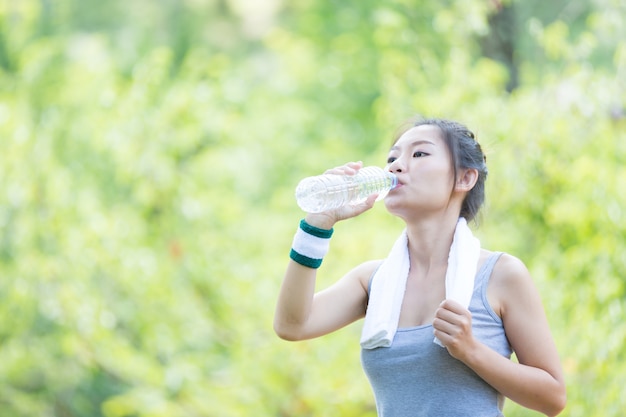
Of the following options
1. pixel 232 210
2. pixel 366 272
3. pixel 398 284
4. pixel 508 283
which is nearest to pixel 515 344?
pixel 508 283

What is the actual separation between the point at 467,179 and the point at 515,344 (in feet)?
1.03

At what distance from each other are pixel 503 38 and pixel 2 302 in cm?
307

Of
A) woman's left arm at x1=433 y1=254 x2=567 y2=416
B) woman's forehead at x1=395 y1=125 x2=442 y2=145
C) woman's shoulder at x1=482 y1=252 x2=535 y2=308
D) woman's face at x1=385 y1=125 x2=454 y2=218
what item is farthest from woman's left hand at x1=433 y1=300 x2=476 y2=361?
woman's forehead at x1=395 y1=125 x2=442 y2=145

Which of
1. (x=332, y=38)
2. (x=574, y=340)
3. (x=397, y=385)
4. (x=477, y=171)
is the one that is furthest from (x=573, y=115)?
(x=332, y=38)

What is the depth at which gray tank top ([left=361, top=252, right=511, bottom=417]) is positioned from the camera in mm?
1370

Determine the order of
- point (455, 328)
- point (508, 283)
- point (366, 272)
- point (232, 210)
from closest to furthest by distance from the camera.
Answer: point (455, 328) → point (508, 283) → point (366, 272) → point (232, 210)

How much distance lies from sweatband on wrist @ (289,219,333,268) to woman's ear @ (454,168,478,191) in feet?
0.82

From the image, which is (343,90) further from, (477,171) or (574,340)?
(477,171)

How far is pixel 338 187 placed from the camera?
1.49m

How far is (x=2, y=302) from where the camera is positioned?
4949 mm

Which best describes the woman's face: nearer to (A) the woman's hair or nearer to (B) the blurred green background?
(A) the woman's hair

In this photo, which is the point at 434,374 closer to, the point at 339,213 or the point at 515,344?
the point at 515,344

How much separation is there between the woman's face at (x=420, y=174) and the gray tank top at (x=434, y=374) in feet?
0.50

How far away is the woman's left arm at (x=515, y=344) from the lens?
4.31 ft
